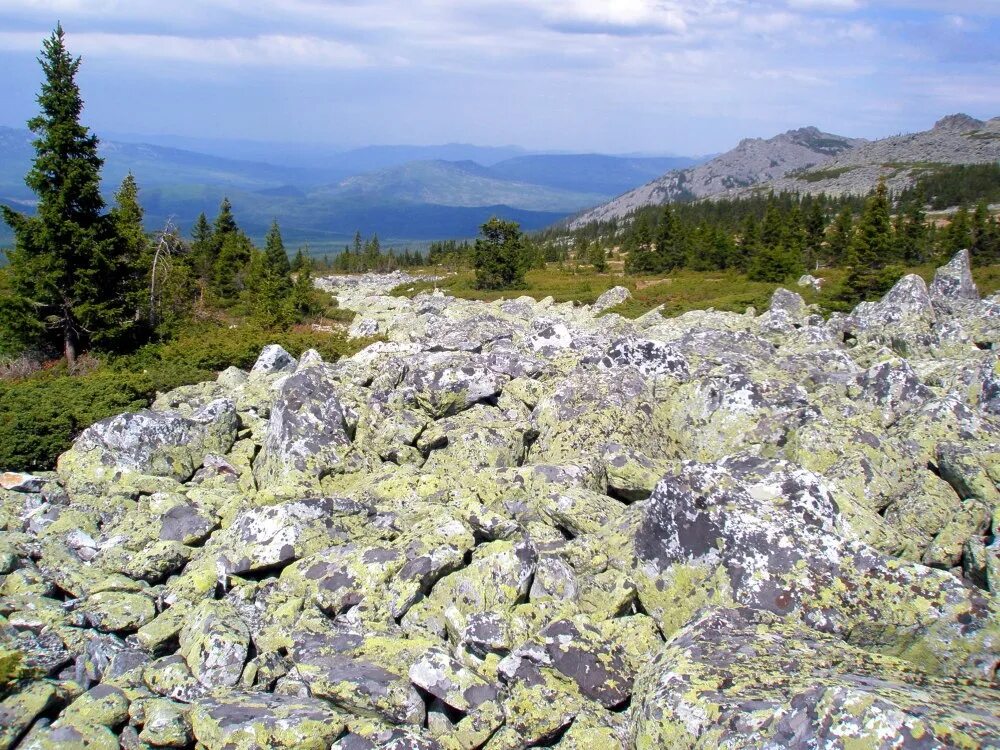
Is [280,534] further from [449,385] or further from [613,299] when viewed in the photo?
[613,299]

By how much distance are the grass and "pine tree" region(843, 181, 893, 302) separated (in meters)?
1.55

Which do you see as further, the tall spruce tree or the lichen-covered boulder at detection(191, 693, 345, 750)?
the tall spruce tree

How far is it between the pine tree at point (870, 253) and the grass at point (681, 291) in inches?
60.9

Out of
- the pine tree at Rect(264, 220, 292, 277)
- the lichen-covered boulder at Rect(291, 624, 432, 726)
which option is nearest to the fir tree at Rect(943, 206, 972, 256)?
the pine tree at Rect(264, 220, 292, 277)

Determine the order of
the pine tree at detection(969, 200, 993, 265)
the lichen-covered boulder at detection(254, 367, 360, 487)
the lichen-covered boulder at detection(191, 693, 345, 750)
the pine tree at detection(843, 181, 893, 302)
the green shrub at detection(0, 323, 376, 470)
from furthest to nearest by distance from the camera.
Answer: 1. the pine tree at detection(969, 200, 993, 265)
2. the pine tree at detection(843, 181, 893, 302)
3. the green shrub at detection(0, 323, 376, 470)
4. the lichen-covered boulder at detection(254, 367, 360, 487)
5. the lichen-covered boulder at detection(191, 693, 345, 750)

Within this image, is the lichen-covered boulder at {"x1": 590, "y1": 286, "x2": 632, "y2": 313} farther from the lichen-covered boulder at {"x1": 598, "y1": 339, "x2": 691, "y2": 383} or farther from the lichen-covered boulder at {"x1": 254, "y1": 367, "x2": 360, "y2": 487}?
the lichen-covered boulder at {"x1": 254, "y1": 367, "x2": 360, "y2": 487}

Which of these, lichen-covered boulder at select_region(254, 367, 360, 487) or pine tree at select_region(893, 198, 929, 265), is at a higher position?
pine tree at select_region(893, 198, 929, 265)

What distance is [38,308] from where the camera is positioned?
28500 mm

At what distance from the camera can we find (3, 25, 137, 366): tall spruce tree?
91.4 ft

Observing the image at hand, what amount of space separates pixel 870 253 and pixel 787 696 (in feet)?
163

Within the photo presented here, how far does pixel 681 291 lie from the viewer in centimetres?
5288

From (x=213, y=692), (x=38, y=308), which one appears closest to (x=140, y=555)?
(x=213, y=692)

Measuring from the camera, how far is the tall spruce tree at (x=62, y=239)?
1097 inches

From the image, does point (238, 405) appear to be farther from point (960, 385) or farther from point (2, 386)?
point (960, 385)
